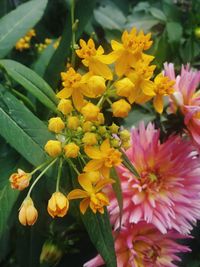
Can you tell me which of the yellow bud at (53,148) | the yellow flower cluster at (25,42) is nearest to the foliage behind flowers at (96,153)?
the yellow bud at (53,148)

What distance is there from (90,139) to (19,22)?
11.3 inches

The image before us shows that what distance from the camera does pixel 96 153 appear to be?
0.51 m

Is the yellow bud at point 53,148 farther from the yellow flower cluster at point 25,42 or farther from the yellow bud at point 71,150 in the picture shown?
the yellow flower cluster at point 25,42

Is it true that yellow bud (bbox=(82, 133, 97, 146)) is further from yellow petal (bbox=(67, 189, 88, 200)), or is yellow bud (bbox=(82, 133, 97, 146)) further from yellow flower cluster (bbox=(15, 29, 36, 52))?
yellow flower cluster (bbox=(15, 29, 36, 52))

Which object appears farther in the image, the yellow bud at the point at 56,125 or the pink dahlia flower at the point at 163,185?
the pink dahlia flower at the point at 163,185

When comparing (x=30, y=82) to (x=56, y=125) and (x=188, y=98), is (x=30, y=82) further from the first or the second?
(x=188, y=98)

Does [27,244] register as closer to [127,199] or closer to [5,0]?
[127,199]

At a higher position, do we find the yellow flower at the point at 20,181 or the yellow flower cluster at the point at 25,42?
the yellow flower at the point at 20,181

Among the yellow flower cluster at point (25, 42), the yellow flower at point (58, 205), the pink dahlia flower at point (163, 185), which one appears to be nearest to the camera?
the yellow flower at point (58, 205)

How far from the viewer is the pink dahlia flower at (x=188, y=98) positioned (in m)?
0.64

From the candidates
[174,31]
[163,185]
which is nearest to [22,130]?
[163,185]

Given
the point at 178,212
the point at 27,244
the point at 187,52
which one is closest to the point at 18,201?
the point at 27,244

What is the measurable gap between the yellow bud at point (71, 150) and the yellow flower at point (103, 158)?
13 millimetres

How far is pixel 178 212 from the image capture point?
0.64 metres
